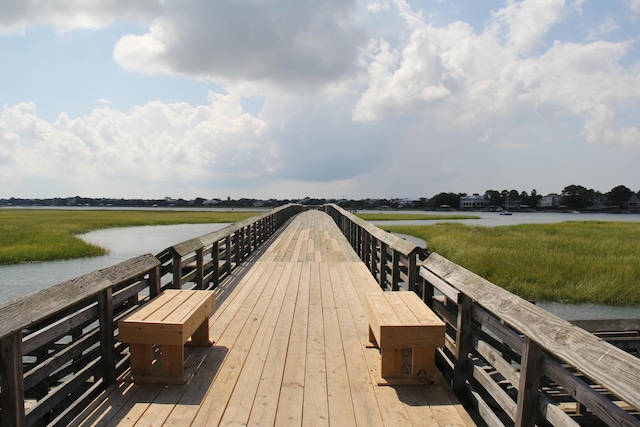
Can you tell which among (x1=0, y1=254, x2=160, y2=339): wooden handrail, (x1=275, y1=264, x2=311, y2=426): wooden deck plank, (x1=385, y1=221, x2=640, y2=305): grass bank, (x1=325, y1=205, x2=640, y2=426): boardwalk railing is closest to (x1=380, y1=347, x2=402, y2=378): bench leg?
(x1=325, y1=205, x2=640, y2=426): boardwalk railing

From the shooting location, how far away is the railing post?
209cm

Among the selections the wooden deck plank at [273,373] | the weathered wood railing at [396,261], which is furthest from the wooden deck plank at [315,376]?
the weathered wood railing at [396,261]

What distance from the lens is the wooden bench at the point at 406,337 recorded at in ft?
10.2

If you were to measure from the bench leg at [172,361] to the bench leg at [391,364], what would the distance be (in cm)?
158

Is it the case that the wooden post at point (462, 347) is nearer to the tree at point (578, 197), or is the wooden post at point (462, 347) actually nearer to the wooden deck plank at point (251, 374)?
the wooden deck plank at point (251, 374)

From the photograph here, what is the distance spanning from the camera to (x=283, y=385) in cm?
320

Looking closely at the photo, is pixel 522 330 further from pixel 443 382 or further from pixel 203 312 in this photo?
pixel 203 312

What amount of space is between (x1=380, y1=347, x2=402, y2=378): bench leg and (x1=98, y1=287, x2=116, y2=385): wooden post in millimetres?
2105

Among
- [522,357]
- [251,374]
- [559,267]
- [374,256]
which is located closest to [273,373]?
[251,374]

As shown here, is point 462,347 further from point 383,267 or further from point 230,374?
point 383,267

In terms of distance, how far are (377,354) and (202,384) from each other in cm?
156

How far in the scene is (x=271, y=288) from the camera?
6586 mm

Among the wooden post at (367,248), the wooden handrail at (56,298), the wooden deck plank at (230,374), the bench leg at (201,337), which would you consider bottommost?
the wooden deck plank at (230,374)

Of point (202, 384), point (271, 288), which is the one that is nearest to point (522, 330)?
point (202, 384)
